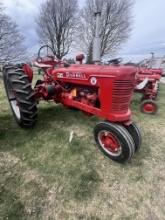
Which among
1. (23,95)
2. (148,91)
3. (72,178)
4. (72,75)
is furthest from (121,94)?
(148,91)

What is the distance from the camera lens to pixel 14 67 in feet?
10.6

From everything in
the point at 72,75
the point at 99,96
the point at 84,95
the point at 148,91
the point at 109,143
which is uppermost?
the point at 72,75

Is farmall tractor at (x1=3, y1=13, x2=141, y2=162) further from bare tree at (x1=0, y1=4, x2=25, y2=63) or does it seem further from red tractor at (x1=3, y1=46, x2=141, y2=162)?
bare tree at (x1=0, y1=4, x2=25, y2=63)

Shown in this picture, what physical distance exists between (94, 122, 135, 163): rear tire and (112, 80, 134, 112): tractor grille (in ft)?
0.84

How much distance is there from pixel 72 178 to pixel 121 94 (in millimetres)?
1212

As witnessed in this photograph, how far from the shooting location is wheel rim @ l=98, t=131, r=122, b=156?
251 centimetres

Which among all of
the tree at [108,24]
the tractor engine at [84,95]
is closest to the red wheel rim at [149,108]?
the tractor engine at [84,95]

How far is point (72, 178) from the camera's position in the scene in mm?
2271

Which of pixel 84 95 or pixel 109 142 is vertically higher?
pixel 84 95

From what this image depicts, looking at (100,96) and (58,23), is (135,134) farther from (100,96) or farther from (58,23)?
(58,23)

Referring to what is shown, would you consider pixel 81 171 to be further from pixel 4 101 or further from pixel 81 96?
pixel 4 101

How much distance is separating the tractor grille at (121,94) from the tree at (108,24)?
41.9ft

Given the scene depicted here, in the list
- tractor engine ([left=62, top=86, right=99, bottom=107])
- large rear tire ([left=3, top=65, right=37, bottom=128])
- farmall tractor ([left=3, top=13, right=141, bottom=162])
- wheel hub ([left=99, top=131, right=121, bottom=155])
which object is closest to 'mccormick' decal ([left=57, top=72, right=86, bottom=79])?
farmall tractor ([left=3, top=13, right=141, bottom=162])

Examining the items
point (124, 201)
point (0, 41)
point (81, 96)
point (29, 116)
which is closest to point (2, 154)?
point (29, 116)
